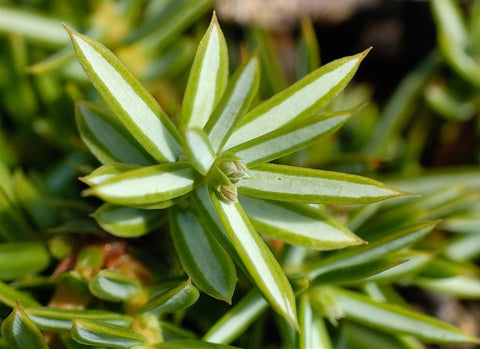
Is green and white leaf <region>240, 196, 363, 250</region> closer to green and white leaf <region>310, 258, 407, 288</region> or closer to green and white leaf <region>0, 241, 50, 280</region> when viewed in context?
green and white leaf <region>310, 258, 407, 288</region>

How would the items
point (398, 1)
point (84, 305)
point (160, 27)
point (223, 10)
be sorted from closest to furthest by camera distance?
point (84, 305) → point (160, 27) → point (223, 10) → point (398, 1)

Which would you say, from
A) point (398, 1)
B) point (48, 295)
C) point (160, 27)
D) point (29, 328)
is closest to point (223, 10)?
point (160, 27)

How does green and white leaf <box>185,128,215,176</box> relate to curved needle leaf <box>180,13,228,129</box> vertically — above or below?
below

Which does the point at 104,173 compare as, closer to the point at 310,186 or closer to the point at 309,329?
the point at 310,186

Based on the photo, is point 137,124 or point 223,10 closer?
point 137,124

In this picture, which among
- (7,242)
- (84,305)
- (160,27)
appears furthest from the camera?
(160,27)

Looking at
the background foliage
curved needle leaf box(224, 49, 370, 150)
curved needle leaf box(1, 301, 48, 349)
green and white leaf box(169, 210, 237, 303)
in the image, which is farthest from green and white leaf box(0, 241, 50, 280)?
curved needle leaf box(224, 49, 370, 150)

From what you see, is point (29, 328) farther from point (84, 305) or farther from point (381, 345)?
point (381, 345)
